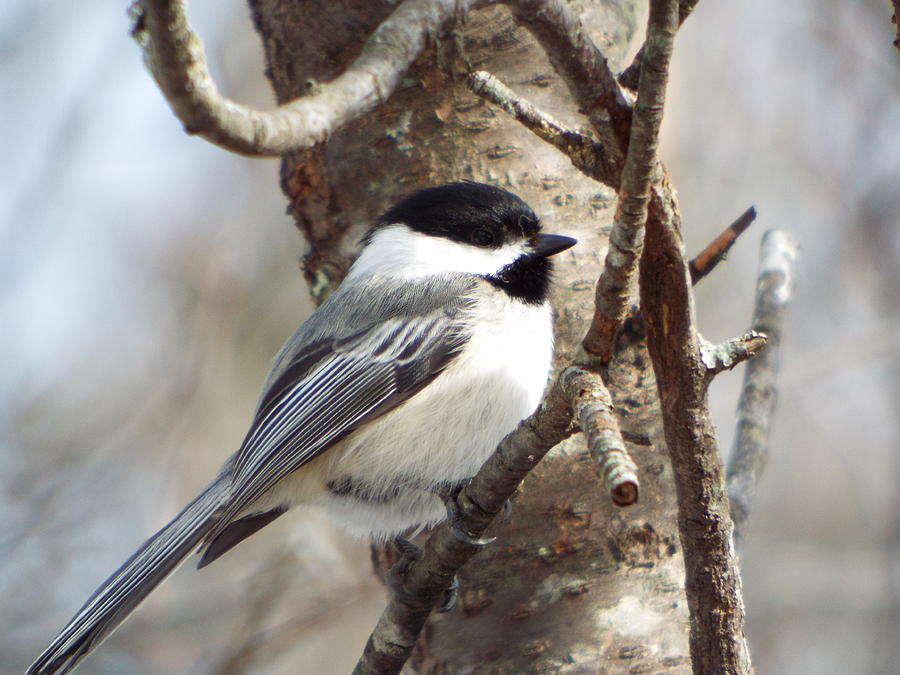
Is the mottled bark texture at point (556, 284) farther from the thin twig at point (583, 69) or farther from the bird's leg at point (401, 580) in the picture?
the thin twig at point (583, 69)

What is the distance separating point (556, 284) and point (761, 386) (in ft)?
1.79

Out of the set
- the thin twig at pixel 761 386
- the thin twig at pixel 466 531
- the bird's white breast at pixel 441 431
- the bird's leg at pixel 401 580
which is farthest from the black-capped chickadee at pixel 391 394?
the thin twig at pixel 761 386

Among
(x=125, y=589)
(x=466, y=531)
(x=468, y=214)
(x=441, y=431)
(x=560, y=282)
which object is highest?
(x=468, y=214)

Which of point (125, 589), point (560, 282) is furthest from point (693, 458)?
point (125, 589)

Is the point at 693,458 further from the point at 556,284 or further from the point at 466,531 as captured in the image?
the point at 556,284

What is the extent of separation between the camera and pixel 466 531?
60.9 inches

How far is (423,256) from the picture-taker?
2406 millimetres

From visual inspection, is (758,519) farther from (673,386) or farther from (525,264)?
(673,386)

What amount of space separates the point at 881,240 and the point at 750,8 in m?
1.40

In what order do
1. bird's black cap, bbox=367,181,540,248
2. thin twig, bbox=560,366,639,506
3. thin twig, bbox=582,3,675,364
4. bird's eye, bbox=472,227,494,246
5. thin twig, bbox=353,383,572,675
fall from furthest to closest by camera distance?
bird's eye, bbox=472,227,494,246, bird's black cap, bbox=367,181,540,248, thin twig, bbox=353,383,572,675, thin twig, bbox=582,3,675,364, thin twig, bbox=560,366,639,506

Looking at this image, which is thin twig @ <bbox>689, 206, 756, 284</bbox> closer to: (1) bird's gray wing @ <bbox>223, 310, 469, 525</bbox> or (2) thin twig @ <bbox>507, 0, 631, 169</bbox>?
(2) thin twig @ <bbox>507, 0, 631, 169</bbox>

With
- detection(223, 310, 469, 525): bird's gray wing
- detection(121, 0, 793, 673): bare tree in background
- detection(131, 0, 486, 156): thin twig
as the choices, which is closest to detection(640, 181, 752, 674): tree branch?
detection(121, 0, 793, 673): bare tree in background

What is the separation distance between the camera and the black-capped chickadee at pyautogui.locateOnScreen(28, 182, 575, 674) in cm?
200

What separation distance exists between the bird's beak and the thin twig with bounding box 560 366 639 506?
873 mm
